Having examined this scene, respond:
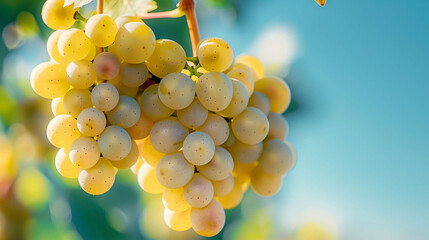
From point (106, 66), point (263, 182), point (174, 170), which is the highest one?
point (106, 66)

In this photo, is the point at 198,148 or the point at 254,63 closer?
the point at 198,148

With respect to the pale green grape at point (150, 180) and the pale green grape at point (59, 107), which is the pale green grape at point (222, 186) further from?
the pale green grape at point (59, 107)

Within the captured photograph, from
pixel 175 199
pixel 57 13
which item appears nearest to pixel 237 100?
pixel 175 199

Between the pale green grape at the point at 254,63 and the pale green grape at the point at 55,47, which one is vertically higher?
the pale green grape at the point at 55,47

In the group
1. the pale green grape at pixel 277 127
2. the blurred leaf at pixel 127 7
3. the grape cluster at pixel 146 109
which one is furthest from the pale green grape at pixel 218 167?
the blurred leaf at pixel 127 7

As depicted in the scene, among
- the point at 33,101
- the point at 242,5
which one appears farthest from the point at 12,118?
the point at 242,5

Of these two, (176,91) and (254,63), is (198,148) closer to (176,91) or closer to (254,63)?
(176,91)

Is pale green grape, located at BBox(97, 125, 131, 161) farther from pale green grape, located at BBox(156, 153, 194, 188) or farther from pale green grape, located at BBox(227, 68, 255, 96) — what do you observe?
pale green grape, located at BBox(227, 68, 255, 96)

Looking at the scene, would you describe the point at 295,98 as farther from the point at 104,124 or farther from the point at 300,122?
the point at 104,124
